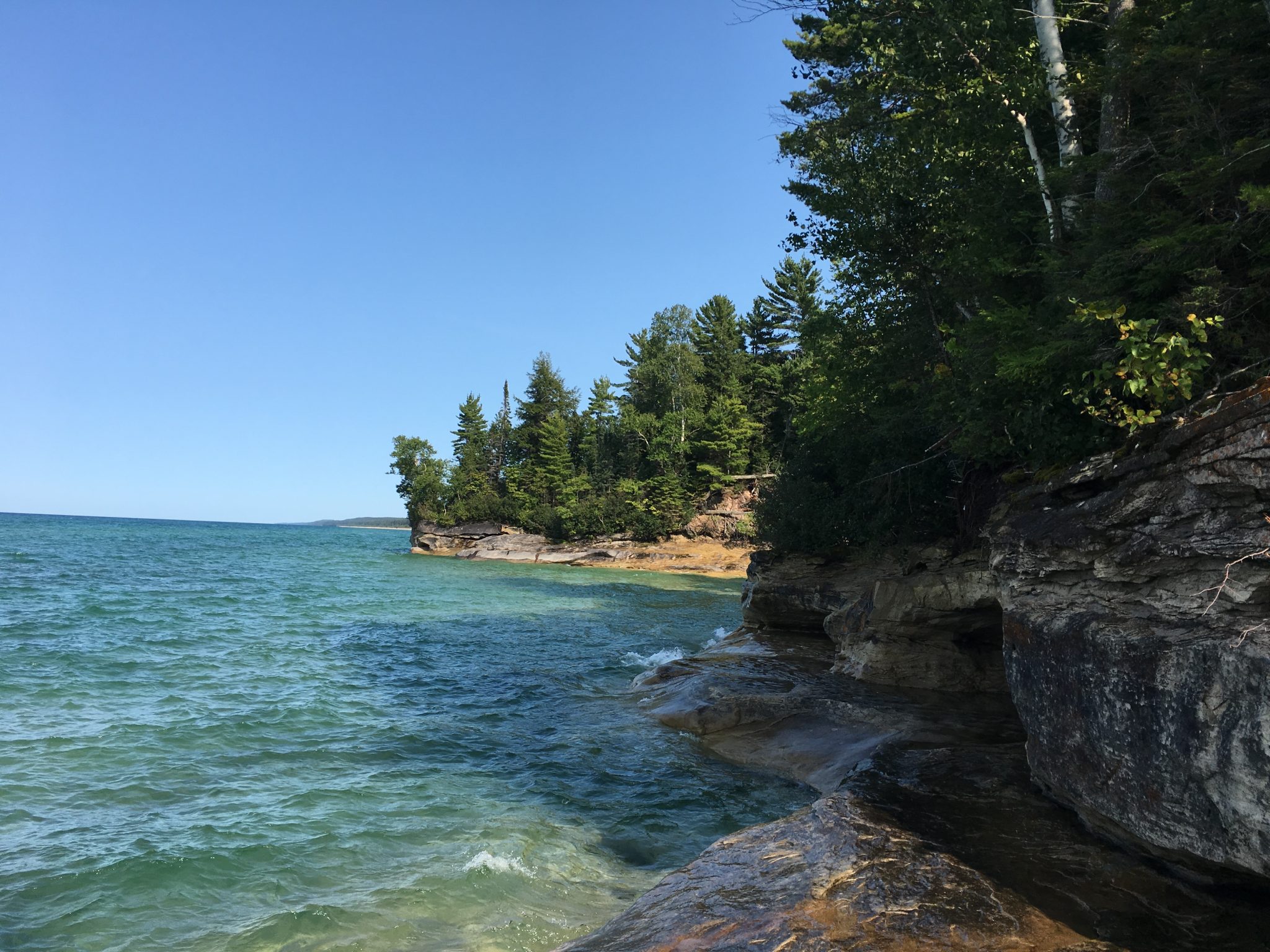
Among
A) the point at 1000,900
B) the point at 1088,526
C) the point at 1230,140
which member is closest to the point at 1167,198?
the point at 1230,140

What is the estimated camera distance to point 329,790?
9.35 meters

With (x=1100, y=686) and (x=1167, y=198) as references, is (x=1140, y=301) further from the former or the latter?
(x=1100, y=686)

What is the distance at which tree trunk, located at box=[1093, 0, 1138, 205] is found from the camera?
7738 millimetres

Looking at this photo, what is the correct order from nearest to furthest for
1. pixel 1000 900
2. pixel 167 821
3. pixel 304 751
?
1. pixel 1000 900
2. pixel 167 821
3. pixel 304 751

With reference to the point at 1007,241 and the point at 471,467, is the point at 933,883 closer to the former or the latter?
the point at 1007,241

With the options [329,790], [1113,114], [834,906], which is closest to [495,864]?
[329,790]

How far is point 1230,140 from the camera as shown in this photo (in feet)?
21.5

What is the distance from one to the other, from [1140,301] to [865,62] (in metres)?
9.82

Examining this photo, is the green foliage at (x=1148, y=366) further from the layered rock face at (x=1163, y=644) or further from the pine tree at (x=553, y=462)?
the pine tree at (x=553, y=462)

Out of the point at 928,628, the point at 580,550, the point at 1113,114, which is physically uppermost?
the point at 1113,114

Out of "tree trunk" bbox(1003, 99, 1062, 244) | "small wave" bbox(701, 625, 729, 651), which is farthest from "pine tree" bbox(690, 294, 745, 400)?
"tree trunk" bbox(1003, 99, 1062, 244)

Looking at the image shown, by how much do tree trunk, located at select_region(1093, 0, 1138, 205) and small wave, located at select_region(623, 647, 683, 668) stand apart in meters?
13.5

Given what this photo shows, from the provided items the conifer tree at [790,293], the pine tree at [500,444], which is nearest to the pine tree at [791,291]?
the conifer tree at [790,293]

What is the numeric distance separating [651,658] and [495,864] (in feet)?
40.5
